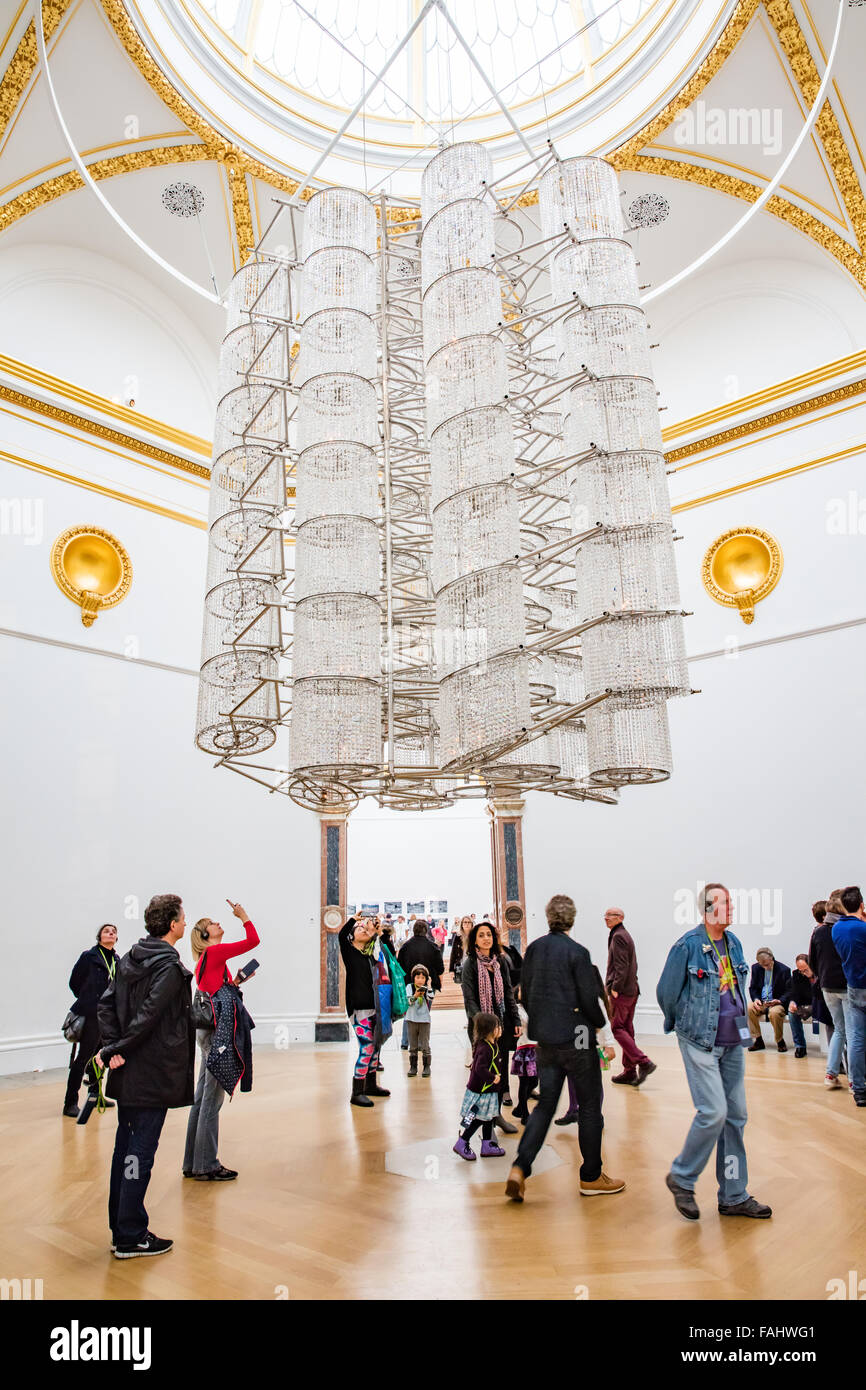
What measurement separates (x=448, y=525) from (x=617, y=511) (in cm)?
89

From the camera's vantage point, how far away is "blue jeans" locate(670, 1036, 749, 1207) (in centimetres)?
404

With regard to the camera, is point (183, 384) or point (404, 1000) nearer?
point (404, 1000)

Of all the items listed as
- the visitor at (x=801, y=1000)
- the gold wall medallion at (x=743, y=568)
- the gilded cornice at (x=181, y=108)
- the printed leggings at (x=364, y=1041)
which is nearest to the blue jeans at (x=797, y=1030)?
the visitor at (x=801, y=1000)

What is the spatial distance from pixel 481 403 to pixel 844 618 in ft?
22.8

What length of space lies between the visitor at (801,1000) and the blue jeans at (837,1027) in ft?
4.93

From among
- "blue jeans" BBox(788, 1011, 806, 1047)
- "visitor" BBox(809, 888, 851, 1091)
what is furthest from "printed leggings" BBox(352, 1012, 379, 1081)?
"blue jeans" BBox(788, 1011, 806, 1047)

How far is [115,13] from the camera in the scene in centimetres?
896

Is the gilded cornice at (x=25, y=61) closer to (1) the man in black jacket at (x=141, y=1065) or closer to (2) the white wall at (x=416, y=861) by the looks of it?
(1) the man in black jacket at (x=141, y=1065)

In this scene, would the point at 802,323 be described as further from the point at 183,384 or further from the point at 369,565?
the point at 369,565

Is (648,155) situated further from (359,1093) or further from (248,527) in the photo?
(359,1093)

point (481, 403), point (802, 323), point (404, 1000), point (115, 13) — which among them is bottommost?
point (404, 1000)

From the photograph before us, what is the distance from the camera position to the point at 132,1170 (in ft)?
12.3

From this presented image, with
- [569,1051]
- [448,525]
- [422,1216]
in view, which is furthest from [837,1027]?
[448,525]
